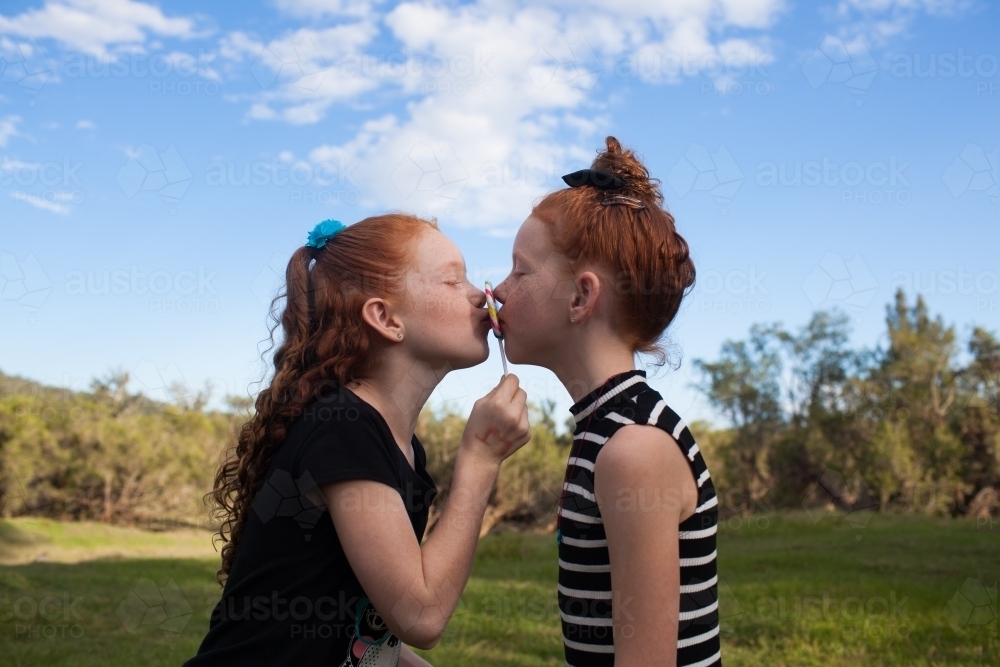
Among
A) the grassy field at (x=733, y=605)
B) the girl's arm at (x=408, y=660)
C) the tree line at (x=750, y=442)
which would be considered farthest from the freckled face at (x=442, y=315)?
the tree line at (x=750, y=442)

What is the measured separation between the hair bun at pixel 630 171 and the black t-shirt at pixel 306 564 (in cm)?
81

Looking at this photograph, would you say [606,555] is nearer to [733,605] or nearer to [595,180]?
[595,180]

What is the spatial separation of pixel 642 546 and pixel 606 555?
17 cm

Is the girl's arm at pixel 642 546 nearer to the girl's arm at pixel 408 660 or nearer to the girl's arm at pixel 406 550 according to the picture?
the girl's arm at pixel 406 550

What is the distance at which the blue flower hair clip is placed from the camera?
214cm

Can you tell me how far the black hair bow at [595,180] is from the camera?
1.93 m

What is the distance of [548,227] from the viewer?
1.91 m

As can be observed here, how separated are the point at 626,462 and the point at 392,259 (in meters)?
0.85

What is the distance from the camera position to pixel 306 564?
5.71ft

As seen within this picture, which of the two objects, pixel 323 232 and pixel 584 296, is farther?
pixel 323 232

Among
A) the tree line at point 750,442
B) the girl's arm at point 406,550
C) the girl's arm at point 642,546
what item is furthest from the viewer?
the tree line at point 750,442

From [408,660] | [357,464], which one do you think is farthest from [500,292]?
[408,660]

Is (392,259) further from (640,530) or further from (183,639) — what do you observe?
(183,639)

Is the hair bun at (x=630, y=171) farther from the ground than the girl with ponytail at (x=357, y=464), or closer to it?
farther from the ground
